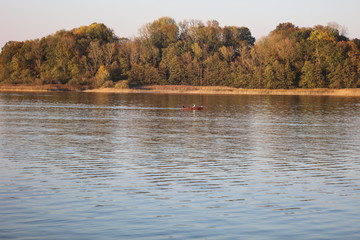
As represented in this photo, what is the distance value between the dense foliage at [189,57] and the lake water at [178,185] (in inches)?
3473

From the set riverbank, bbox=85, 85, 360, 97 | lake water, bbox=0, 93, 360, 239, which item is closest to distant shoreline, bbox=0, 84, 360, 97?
riverbank, bbox=85, 85, 360, 97

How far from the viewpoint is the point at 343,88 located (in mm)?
123812

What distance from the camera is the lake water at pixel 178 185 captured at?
15.2 metres

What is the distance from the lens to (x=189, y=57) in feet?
485

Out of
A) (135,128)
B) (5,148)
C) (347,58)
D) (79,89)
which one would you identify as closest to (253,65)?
(347,58)

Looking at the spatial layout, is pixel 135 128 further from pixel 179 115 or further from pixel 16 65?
pixel 16 65

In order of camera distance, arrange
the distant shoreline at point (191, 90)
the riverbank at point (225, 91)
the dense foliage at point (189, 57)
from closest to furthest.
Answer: the riverbank at point (225, 91), the distant shoreline at point (191, 90), the dense foliage at point (189, 57)

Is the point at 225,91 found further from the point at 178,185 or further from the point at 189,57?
the point at 178,185

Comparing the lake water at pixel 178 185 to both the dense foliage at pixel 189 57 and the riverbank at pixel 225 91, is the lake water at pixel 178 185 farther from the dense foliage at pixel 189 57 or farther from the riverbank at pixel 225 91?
the dense foliage at pixel 189 57

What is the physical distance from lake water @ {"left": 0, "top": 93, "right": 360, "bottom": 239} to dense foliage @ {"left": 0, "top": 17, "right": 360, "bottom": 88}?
88216mm

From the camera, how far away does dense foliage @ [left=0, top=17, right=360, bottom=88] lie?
417ft

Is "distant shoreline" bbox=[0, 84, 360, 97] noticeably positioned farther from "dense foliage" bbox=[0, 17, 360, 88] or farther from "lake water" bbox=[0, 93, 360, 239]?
"lake water" bbox=[0, 93, 360, 239]

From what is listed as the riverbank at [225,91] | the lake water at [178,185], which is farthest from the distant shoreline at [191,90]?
the lake water at [178,185]

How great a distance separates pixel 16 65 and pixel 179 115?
330 feet
